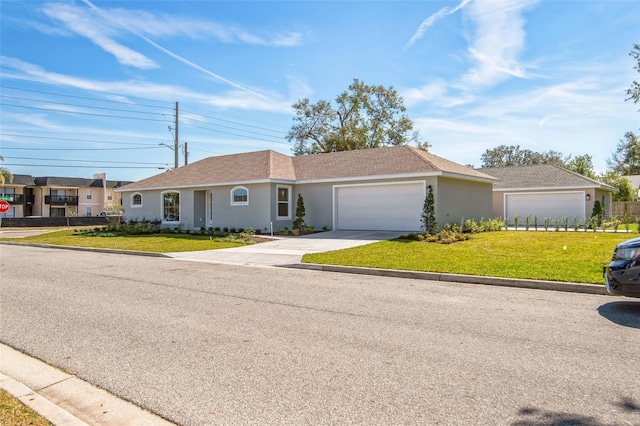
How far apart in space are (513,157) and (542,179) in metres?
52.9

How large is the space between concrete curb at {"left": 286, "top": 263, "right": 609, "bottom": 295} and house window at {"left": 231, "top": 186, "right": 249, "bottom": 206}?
1179 cm

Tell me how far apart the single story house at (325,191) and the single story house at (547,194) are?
602 cm

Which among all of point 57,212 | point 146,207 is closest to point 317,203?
point 146,207

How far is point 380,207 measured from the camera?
21.3 m

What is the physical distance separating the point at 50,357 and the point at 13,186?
6309 centimetres

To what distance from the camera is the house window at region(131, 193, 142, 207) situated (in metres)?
29.5

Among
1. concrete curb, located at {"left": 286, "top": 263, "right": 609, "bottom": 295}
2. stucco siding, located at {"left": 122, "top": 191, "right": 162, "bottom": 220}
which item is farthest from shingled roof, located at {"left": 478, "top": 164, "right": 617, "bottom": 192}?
stucco siding, located at {"left": 122, "top": 191, "right": 162, "bottom": 220}

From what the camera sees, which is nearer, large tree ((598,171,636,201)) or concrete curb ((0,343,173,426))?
concrete curb ((0,343,173,426))

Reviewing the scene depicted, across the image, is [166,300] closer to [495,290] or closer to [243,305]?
[243,305]

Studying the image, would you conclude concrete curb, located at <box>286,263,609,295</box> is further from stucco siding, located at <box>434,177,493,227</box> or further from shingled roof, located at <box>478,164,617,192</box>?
shingled roof, located at <box>478,164,617,192</box>

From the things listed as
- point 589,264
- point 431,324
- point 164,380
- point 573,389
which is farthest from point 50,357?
point 589,264

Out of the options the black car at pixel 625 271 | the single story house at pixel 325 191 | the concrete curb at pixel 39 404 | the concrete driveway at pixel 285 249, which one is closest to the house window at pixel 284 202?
the single story house at pixel 325 191

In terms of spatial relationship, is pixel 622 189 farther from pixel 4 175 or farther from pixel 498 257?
pixel 4 175

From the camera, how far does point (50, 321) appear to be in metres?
6.35
